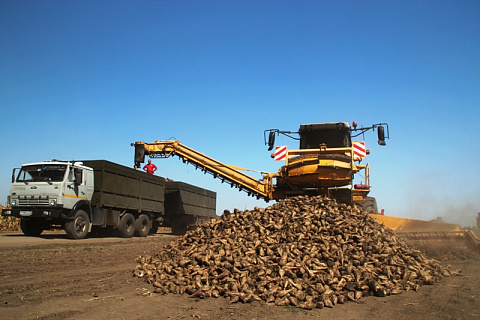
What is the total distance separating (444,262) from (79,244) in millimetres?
10649

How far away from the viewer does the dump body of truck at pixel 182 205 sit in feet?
66.7

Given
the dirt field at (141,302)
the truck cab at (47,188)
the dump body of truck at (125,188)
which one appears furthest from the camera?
the dump body of truck at (125,188)

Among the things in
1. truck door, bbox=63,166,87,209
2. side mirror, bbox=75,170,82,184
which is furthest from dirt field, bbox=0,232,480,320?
side mirror, bbox=75,170,82,184

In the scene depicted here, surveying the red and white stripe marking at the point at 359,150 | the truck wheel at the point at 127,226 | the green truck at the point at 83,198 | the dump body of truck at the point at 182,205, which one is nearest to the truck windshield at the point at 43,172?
the green truck at the point at 83,198

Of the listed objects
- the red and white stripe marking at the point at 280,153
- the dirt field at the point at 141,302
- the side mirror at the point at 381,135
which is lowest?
the dirt field at the point at 141,302

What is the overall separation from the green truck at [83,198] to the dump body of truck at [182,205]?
1124 mm

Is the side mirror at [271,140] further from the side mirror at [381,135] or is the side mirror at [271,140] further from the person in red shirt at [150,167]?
the person in red shirt at [150,167]

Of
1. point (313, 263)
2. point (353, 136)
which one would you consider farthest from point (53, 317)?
point (353, 136)

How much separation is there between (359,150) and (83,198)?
33.3 feet

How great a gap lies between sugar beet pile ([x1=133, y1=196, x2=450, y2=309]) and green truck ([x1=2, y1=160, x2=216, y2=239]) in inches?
260

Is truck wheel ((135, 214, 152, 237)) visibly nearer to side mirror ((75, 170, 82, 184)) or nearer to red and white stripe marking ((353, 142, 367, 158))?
side mirror ((75, 170, 82, 184))

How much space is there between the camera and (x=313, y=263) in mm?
6305

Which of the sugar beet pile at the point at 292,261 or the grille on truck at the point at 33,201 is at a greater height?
the grille on truck at the point at 33,201

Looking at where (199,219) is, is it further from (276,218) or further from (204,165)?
(276,218)
